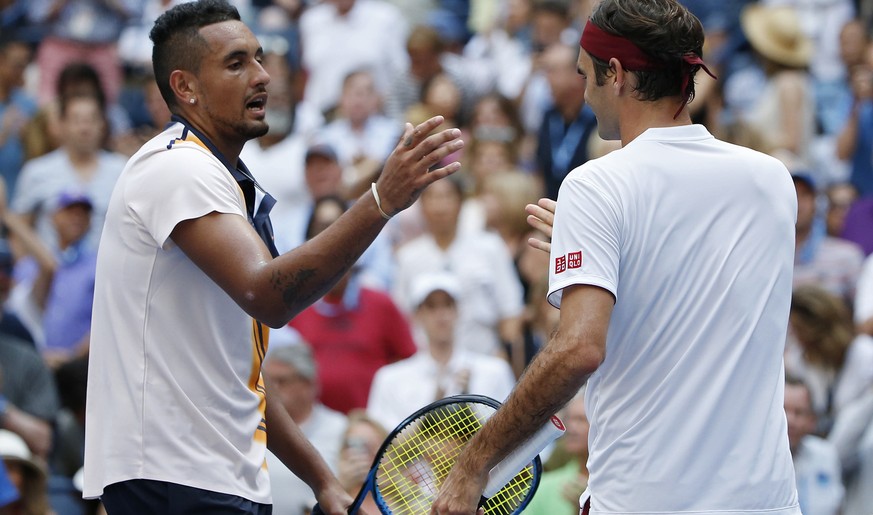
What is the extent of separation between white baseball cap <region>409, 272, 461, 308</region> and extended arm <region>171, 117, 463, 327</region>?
4.52 m

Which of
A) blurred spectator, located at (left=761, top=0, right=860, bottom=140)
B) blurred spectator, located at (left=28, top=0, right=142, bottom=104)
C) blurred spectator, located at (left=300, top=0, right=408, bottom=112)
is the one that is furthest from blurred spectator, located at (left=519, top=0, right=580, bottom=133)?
blurred spectator, located at (left=28, top=0, right=142, bottom=104)

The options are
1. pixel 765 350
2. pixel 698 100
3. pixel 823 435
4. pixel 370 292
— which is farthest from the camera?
pixel 698 100

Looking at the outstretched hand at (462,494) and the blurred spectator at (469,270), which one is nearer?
the outstretched hand at (462,494)

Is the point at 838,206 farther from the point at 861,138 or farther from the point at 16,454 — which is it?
the point at 16,454

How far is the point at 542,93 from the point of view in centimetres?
1184

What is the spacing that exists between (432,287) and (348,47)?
4524mm

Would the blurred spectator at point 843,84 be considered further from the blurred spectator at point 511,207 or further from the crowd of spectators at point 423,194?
the blurred spectator at point 511,207

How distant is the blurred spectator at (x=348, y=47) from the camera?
12156mm

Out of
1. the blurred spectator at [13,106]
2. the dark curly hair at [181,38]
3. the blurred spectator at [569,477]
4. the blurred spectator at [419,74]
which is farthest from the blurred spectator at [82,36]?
the dark curly hair at [181,38]

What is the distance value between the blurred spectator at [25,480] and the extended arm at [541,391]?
3.70 metres

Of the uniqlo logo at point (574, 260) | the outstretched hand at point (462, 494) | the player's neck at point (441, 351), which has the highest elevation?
the uniqlo logo at point (574, 260)

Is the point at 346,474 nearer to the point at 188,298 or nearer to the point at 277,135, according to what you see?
the point at 188,298

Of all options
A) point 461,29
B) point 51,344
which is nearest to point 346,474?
point 51,344

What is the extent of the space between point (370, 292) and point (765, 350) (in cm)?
508
